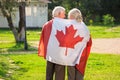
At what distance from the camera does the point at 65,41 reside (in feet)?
28.2

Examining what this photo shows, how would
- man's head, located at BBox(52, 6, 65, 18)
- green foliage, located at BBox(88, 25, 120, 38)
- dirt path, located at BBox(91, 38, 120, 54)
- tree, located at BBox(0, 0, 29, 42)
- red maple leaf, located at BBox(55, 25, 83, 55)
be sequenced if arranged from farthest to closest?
green foliage, located at BBox(88, 25, 120, 38) → tree, located at BBox(0, 0, 29, 42) → dirt path, located at BBox(91, 38, 120, 54) → man's head, located at BBox(52, 6, 65, 18) → red maple leaf, located at BBox(55, 25, 83, 55)

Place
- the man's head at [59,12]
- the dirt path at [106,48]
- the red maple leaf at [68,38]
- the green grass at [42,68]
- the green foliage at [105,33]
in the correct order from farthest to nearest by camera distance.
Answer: the green foliage at [105,33] < the dirt path at [106,48] < the green grass at [42,68] < the man's head at [59,12] < the red maple leaf at [68,38]

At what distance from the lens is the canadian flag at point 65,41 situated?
8625mm

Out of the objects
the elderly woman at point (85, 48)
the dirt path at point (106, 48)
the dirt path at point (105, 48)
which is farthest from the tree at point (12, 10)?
the elderly woman at point (85, 48)

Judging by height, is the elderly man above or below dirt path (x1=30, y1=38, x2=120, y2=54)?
above

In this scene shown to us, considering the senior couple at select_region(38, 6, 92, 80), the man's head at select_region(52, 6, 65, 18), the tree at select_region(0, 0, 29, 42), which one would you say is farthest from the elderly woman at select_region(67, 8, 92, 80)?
the tree at select_region(0, 0, 29, 42)

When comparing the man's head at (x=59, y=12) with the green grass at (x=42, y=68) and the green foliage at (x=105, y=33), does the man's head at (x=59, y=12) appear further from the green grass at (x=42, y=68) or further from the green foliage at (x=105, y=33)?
the green foliage at (x=105, y=33)

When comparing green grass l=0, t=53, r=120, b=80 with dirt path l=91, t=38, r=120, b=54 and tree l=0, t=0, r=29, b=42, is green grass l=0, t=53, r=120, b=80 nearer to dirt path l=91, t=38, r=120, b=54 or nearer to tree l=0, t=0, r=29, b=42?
dirt path l=91, t=38, r=120, b=54

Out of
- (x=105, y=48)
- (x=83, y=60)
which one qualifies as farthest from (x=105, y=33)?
(x=83, y=60)

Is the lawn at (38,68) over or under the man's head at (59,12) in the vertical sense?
under

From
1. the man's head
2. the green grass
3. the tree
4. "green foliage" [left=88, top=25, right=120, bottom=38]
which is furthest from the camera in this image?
"green foliage" [left=88, top=25, right=120, bottom=38]

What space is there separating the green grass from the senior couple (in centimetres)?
291

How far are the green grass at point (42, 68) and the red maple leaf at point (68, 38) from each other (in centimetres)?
317

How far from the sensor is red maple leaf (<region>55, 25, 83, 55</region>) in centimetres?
859
